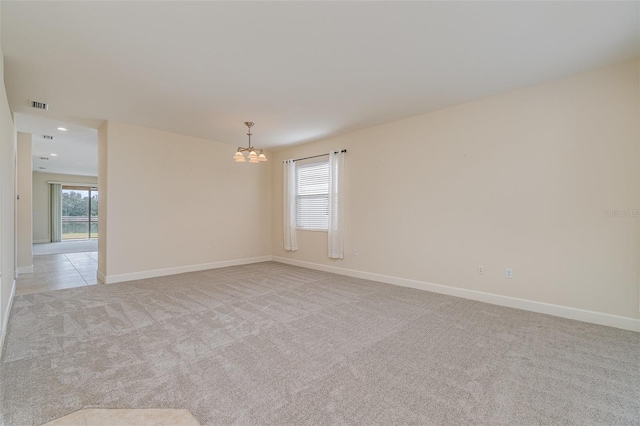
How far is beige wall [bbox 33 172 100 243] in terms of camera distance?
10.8 metres

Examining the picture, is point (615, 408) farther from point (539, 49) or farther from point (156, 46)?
point (156, 46)

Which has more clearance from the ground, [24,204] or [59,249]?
[24,204]

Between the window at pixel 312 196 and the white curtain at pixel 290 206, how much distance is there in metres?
0.09

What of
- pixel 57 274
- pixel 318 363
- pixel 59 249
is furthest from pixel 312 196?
pixel 59 249

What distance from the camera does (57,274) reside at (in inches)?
214

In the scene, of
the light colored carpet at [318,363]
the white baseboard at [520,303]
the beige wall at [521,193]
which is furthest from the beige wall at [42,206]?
the beige wall at [521,193]

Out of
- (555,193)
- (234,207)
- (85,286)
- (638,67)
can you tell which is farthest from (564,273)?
(85,286)

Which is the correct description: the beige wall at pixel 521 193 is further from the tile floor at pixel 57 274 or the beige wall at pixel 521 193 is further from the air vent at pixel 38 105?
the tile floor at pixel 57 274

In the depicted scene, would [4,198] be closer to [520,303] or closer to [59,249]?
[520,303]

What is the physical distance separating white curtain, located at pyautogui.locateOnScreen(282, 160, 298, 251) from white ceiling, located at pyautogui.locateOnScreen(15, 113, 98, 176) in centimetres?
383

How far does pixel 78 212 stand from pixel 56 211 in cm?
83

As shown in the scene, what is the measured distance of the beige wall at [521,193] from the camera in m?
2.96

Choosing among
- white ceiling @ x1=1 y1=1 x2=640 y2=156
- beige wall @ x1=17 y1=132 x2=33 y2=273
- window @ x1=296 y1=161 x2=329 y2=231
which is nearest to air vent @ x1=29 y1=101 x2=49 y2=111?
white ceiling @ x1=1 y1=1 x2=640 y2=156

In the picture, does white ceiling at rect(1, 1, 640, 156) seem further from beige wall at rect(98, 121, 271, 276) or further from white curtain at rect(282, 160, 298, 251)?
white curtain at rect(282, 160, 298, 251)
